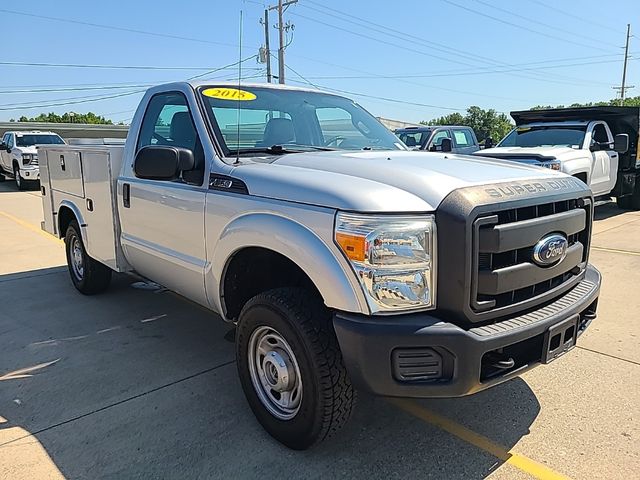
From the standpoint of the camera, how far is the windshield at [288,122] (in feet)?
11.4

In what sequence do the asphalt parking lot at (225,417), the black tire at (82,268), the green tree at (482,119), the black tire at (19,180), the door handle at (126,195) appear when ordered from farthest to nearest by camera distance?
the green tree at (482,119) < the black tire at (19,180) < the black tire at (82,268) < the door handle at (126,195) < the asphalt parking lot at (225,417)

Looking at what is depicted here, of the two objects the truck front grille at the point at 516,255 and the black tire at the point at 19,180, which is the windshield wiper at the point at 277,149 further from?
the black tire at the point at 19,180

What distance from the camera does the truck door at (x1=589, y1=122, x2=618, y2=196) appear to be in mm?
9690

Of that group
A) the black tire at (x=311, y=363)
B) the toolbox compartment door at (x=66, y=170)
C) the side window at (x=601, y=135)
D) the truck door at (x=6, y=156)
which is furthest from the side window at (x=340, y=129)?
the truck door at (x=6, y=156)

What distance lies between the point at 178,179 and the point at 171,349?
1.44 metres

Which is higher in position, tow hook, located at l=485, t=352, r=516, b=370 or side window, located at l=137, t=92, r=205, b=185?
side window, located at l=137, t=92, r=205, b=185

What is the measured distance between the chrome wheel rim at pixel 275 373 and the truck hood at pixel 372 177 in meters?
0.78

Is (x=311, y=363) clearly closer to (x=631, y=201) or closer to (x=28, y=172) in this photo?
(x=631, y=201)

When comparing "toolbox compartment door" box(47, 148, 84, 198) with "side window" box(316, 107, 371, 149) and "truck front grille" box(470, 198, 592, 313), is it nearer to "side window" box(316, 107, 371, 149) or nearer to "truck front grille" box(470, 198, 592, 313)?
"side window" box(316, 107, 371, 149)

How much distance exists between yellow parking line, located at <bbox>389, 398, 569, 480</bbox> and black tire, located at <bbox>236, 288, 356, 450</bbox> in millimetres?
725

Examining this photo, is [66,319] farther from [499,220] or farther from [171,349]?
[499,220]

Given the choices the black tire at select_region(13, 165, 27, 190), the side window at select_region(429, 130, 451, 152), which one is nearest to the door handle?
the side window at select_region(429, 130, 451, 152)

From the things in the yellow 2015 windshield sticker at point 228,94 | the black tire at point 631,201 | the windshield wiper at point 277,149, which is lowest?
the black tire at point 631,201

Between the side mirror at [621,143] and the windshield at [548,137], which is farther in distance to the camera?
the windshield at [548,137]
